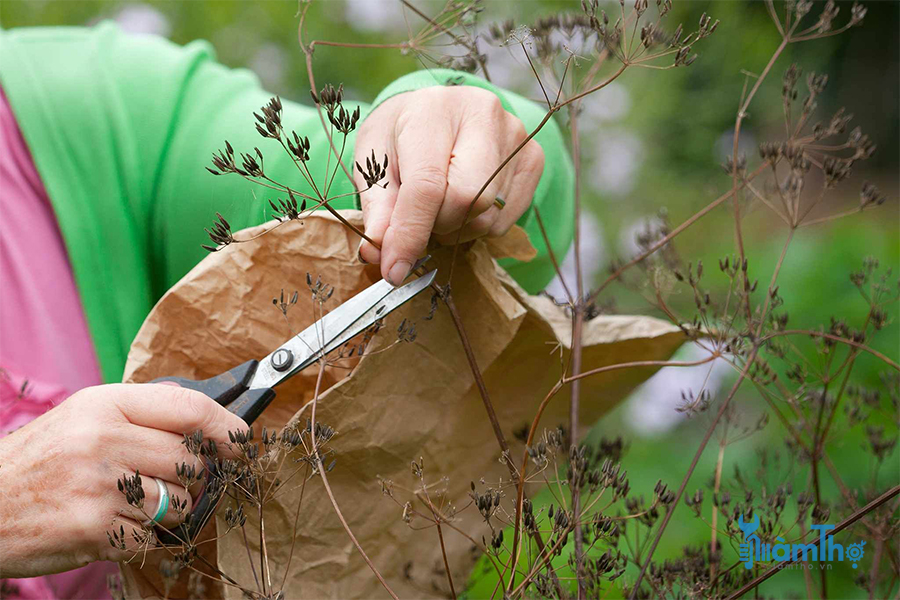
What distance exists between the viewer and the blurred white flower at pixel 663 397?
71.4 inches

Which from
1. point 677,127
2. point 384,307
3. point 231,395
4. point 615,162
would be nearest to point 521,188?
point 384,307

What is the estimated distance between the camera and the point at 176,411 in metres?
0.51

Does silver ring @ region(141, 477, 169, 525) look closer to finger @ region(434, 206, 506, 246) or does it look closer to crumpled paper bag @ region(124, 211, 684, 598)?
crumpled paper bag @ region(124, 211, 684, 598)

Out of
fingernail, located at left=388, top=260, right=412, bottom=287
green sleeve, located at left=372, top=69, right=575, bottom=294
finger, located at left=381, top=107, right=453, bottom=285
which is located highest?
green sleeve, located at left=372, top=69, right=575, bottom=294

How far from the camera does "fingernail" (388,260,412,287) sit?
0.54 metres

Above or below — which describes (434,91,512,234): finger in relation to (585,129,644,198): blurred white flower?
below

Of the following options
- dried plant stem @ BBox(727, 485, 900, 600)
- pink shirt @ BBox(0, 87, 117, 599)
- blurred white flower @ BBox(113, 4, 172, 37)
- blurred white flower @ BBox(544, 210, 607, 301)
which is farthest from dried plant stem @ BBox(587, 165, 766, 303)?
blurred white flower @ BBox(113, 4, 172, 37)

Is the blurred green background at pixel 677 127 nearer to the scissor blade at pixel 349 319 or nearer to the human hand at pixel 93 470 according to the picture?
the scissor blade at pixel 349 319

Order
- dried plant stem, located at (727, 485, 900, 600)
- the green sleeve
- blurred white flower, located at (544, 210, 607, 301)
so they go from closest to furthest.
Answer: dried plant stem, located at (727, 485, 900, 600) → the green sleeve → blurred white flower, located at (544, 210, 607, 301)

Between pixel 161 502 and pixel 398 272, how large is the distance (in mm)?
237

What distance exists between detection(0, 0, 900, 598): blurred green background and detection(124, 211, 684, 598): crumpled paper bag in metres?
0.86

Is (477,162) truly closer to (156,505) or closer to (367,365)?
(367,365)

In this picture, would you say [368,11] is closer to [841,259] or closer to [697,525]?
[841,259]

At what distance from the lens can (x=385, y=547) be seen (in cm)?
68
